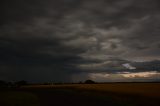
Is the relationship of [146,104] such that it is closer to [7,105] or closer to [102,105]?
[102,105]

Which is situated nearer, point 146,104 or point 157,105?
point 157,105

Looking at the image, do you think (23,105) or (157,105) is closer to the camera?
(157,105)

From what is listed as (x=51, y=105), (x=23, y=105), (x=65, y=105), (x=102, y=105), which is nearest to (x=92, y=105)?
(x=102, y=105)

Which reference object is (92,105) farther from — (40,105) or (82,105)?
(40,105)

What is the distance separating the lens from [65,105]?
1363 inches

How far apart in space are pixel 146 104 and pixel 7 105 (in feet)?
69.9

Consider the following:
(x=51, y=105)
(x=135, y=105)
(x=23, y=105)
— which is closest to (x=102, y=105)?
(x=135, y=105)

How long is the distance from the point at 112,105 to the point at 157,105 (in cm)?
654

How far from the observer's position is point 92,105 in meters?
34.6

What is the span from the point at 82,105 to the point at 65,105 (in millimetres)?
2598

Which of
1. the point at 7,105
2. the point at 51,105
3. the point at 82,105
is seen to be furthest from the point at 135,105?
the point at 7,105

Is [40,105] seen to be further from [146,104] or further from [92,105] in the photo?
[146,104]

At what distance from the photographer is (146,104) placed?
3553cm

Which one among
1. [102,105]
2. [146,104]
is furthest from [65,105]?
[146,104]
